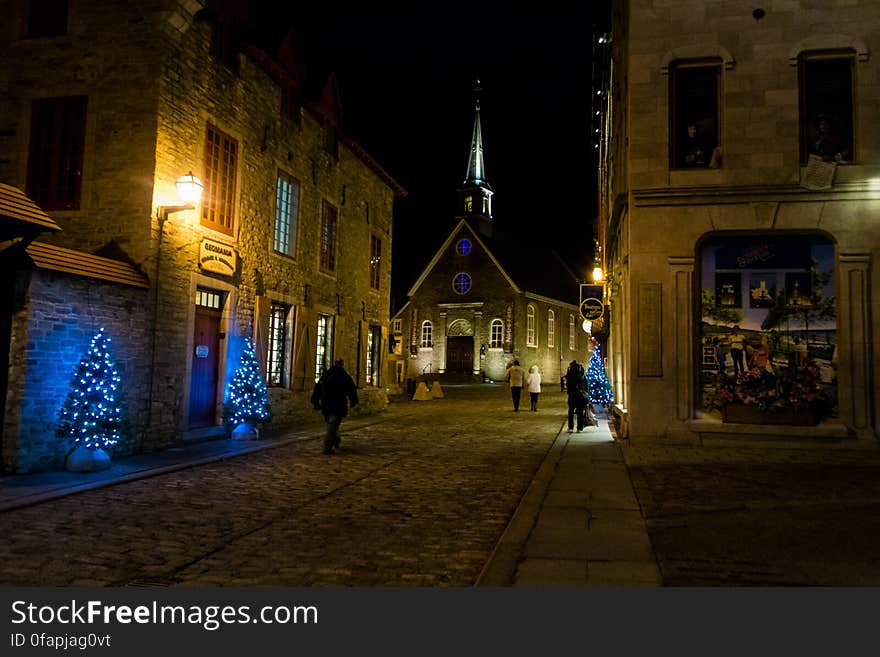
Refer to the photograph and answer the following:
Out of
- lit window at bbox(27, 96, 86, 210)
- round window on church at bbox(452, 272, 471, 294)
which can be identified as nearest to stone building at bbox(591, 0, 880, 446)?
lit window at bbox(27, 96, 86, 210)

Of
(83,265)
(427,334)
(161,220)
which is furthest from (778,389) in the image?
(427,334)

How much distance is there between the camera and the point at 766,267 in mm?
13195

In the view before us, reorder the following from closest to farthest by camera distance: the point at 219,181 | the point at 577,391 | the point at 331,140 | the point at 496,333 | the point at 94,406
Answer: the point at 94,406 → the point at 219,181 → the point at 577,391 → the point at 331,140 → the point at 496,333

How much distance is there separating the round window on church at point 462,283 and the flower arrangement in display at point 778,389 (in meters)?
36.9

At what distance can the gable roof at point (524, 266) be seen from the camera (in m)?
49.0

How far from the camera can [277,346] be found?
16.6m

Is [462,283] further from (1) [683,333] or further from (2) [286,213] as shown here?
(1) [683,333]

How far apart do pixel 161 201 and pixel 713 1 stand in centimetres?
1097

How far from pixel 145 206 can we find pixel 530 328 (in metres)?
39.0

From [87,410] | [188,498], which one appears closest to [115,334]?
[87,410]

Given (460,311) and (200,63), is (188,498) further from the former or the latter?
(460,311)

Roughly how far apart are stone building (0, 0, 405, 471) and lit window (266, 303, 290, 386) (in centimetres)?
5

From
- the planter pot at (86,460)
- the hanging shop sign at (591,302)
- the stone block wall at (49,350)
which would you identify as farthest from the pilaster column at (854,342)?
the stone block wall at (49,350)

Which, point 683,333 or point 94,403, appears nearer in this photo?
point 94,403
